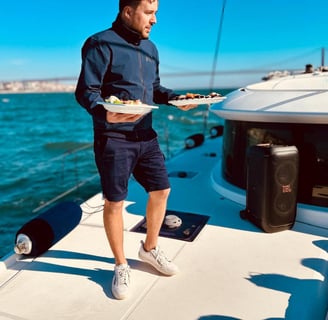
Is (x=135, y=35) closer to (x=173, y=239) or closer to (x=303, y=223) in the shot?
(x=173, y=239)

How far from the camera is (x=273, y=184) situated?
110 inches

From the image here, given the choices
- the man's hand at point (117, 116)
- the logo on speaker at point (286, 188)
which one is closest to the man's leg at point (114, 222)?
the man's hand at point (117, 116)

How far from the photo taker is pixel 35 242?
2568 millimetres

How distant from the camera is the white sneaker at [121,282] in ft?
6.78

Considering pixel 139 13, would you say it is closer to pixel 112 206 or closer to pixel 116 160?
pixel 116 160

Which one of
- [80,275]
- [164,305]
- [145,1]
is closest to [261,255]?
[164,305]

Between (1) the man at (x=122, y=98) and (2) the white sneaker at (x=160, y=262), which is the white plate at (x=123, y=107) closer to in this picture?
(1) the man at (x=122, y=98)

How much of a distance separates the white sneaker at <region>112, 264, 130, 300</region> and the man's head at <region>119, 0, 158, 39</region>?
1480 mm

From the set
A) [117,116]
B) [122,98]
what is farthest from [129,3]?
[117,116]

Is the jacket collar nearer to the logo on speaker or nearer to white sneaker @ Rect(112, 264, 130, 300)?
white sneaker @ Rect(112, 264, 130, 300)

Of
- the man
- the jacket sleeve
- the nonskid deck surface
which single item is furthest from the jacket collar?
the nonskid deck surface

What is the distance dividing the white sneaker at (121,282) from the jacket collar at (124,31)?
144cm

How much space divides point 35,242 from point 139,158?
45.6 inches

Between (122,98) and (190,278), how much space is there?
4.37 ft
